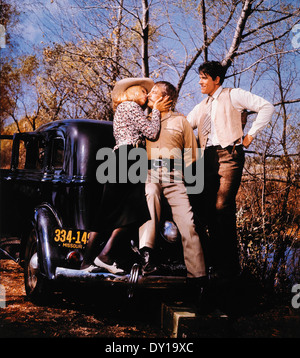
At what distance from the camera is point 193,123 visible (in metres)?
4.27

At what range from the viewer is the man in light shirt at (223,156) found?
3836 millimetres

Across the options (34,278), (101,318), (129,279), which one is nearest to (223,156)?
(129,279)

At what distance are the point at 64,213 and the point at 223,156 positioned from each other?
73.6 inches

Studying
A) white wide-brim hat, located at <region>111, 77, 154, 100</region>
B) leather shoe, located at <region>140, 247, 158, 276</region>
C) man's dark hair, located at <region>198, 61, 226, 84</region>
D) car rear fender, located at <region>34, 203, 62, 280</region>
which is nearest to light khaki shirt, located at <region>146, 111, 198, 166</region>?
white wide-brim hat, located at <region>111, 77, 154, 100</region>

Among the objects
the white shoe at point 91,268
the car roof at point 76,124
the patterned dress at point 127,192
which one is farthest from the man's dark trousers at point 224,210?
the car roof at point 76,124

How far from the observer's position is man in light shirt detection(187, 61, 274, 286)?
3.84 metres

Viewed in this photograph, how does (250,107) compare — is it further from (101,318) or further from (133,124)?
(101,318)

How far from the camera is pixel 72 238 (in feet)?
12.7

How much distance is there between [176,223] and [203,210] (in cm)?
54

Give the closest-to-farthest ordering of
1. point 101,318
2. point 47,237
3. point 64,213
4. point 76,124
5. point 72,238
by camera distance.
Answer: point 72,238
point 47,237
point 64,213
point 101,318
point 76,124

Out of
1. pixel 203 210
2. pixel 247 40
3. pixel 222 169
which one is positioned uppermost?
pixel 247 40

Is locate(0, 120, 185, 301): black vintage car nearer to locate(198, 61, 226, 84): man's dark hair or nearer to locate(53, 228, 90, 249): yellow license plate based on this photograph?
locate(53, 228, 90, 249): yellow license plate
